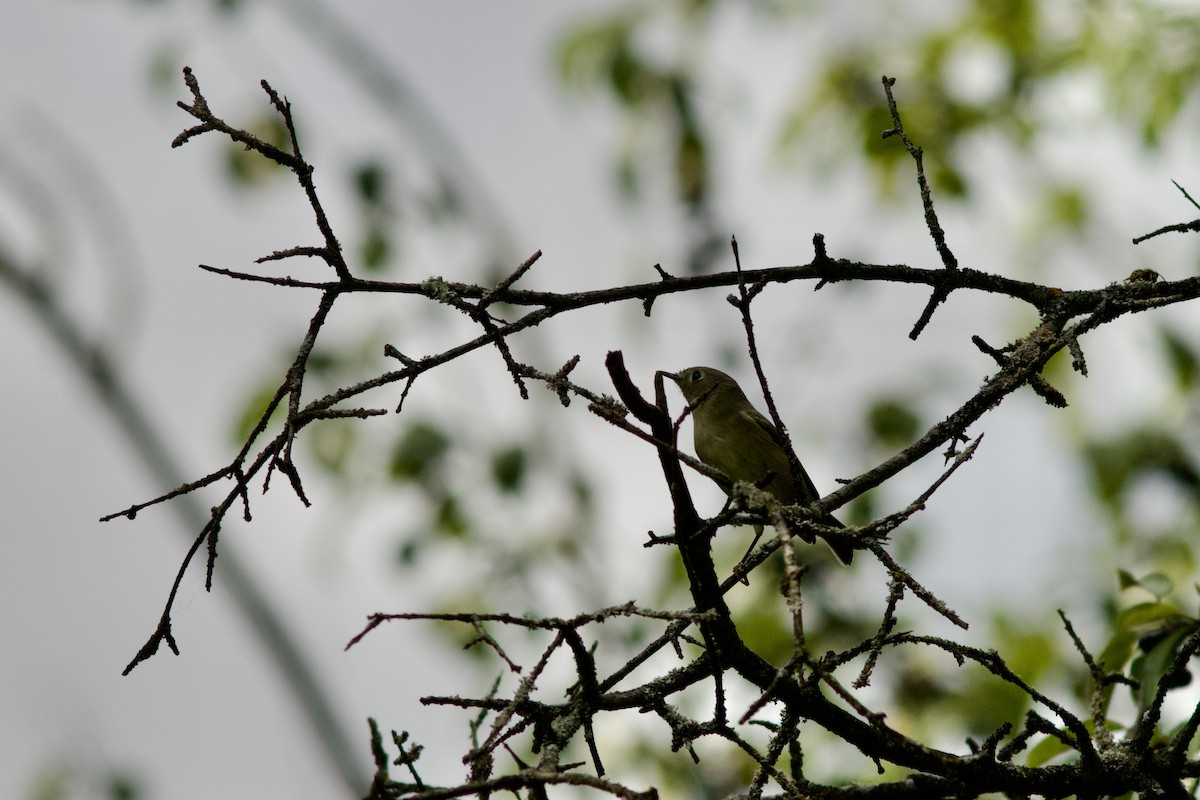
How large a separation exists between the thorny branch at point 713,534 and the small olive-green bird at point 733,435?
1.95m

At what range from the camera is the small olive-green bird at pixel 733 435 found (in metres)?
4.44

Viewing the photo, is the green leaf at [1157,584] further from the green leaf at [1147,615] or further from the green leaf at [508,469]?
the green leaf at [508,469]

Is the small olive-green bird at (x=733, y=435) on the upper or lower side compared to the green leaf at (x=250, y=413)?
lower

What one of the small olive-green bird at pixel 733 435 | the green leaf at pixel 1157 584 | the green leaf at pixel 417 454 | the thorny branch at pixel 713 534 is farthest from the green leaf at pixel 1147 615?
the green leaf at pixel 417 454

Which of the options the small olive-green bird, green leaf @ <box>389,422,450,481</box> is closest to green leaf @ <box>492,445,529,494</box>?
green leaf @ <box>389,422,450,481</box>

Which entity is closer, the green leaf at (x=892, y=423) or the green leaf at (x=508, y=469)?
the green leaf at (x=892, y=423)

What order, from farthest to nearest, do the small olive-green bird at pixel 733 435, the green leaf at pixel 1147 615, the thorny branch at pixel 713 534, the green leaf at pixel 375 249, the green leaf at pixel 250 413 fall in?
the green leaf at pixel 375 249 → the green leaf at pixel 250 413 → the small olive-green bird at pixel 733 435 → the green leaf at pixel 1147 615 → the thorny branch at pixel 713 534

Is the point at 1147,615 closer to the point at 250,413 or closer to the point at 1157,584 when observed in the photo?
the point at 1157,584

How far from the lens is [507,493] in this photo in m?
7.35

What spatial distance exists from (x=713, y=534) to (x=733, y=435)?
264 centimetres

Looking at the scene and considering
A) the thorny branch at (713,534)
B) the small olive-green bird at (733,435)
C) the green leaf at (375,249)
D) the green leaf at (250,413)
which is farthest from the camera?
the green leaf at (375,249)

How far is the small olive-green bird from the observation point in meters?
4.44

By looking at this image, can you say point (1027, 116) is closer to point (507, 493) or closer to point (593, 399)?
point (507, 493)

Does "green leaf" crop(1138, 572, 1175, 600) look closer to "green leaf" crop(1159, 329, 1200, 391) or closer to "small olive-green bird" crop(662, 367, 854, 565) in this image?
"small olive-green bird" crop(662, 367, 854, 565)
